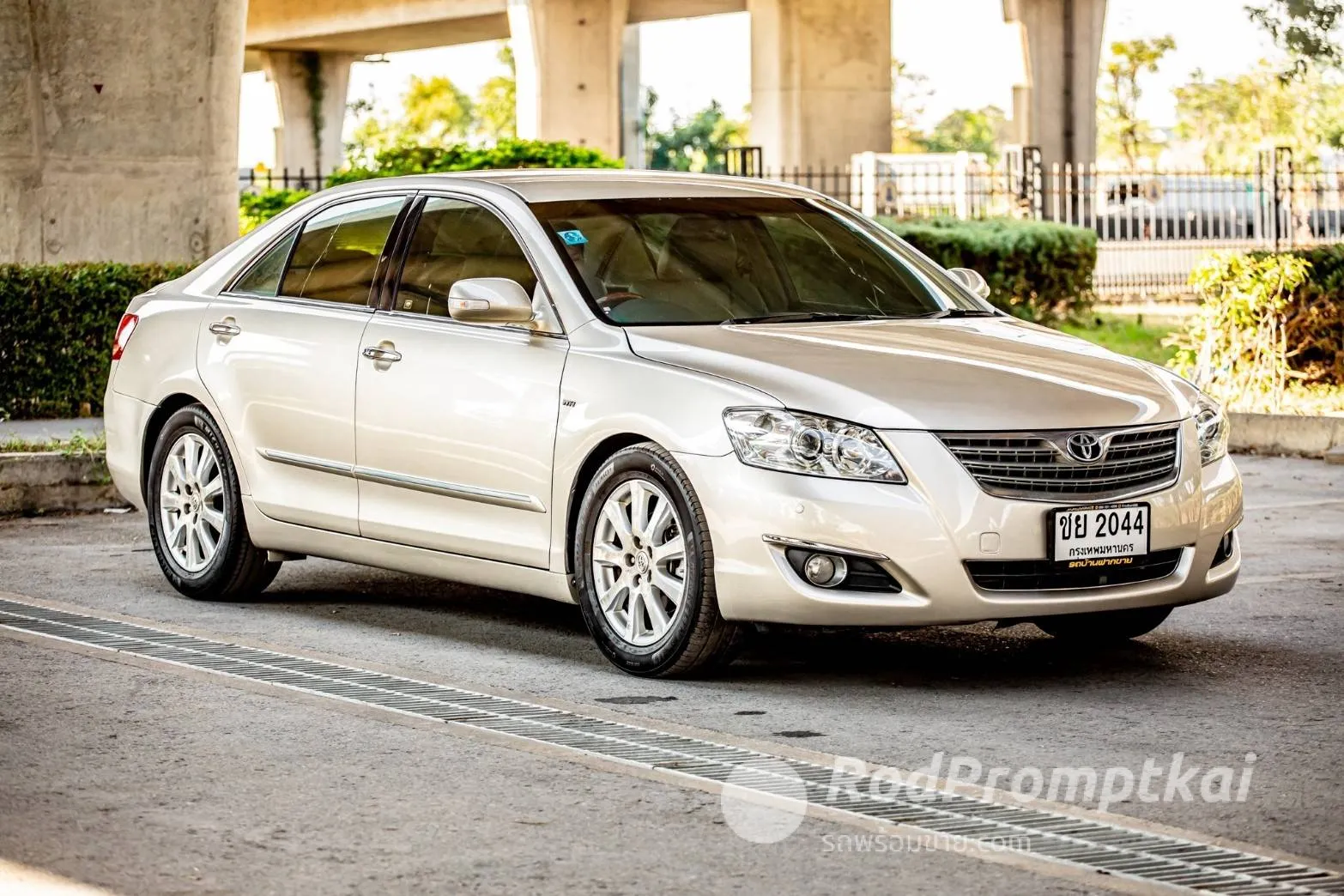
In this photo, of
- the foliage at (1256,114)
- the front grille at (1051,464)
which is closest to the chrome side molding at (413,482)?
the front grille at (1051,464)

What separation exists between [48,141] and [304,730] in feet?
31.5

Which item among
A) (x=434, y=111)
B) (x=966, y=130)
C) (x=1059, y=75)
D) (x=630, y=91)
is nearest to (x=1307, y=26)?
(x=1059, y=75)

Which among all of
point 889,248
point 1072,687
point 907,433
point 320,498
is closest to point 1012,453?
point 907,433

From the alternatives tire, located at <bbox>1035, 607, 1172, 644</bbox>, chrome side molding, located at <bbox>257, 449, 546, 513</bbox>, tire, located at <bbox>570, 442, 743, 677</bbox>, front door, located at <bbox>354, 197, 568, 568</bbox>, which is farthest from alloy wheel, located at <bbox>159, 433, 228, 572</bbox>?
tire, located at <bbox>1035, 607, 1172, 644</bbox>

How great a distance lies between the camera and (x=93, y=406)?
571 inches

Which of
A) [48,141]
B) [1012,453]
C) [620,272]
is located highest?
[48,141]

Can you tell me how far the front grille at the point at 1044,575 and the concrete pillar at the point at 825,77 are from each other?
34.6m

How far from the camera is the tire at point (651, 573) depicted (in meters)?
6.66

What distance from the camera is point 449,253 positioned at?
26.0 ft

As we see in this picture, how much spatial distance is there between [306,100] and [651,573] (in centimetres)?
5477

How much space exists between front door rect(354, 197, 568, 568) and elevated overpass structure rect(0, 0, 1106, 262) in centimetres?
744

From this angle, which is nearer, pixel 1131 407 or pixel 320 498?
pixel 1131 407

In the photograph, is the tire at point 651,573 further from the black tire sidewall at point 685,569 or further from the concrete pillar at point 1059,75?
the concrete pillar at point 1059,75

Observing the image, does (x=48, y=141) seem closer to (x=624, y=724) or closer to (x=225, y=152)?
(x=225, y=152)
